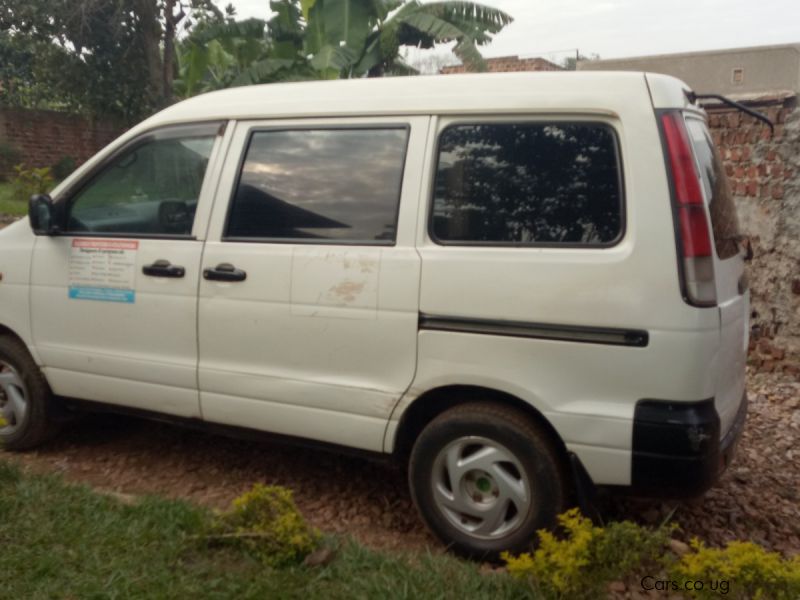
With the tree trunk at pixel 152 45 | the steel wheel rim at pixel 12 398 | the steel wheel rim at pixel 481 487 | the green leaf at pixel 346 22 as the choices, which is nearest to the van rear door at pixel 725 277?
the steel wheel rim at pixel 481 487

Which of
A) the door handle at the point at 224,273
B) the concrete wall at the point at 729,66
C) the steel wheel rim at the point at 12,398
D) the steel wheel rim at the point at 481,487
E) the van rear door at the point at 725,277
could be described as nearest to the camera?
the van rear door at the point at 725,277

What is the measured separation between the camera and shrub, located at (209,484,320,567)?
3.28m

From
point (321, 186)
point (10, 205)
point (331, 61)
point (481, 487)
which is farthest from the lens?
point (10, 205)

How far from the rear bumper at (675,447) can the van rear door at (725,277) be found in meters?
0.17

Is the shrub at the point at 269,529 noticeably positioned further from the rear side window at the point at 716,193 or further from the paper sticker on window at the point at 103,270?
the rear side window at the point at 716,193

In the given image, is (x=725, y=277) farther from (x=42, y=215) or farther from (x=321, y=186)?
(x=42, y=215)

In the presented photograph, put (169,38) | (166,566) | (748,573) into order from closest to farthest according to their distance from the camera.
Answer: (748,573) → (166,566) → (169,38)

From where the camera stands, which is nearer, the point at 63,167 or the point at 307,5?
the point at 307,5

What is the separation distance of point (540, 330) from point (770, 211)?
3.58 m

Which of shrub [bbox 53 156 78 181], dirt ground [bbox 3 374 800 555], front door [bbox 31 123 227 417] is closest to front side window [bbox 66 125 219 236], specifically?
front door [bbox 31 123 227 417]

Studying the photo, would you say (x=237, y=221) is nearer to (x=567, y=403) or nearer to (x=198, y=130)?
(x=198, y=130)

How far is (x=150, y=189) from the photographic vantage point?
14.4 ft

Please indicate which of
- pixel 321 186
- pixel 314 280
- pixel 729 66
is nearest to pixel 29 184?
pixel 729 66

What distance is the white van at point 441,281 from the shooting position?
316 centimetres
